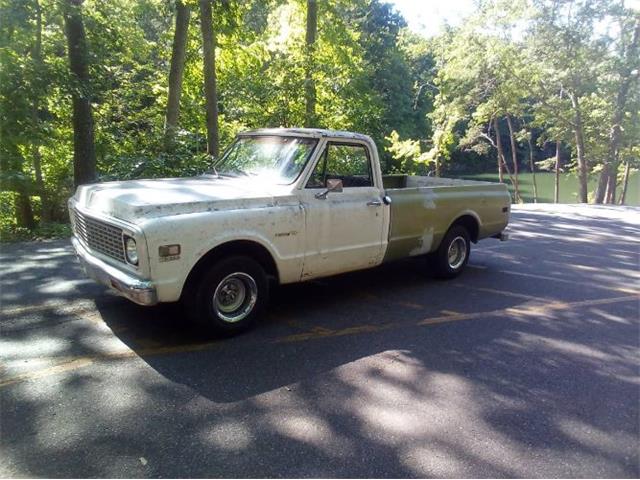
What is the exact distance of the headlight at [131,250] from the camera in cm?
380

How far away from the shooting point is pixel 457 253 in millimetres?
6883

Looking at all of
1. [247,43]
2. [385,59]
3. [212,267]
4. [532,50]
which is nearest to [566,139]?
[532,50]

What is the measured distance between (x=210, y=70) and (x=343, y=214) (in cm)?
794

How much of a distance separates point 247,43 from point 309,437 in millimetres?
15763

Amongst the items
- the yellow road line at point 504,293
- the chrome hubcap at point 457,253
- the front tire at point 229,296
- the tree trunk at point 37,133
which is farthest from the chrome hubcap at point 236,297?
the tree trunk at point 37,133

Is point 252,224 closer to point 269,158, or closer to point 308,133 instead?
point 269,158

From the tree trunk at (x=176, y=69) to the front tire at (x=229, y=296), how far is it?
771 centimetres

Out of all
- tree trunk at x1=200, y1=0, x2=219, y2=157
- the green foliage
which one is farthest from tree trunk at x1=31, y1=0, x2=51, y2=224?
tree trunk at x1=200, y1=0, x2=219, y2=157

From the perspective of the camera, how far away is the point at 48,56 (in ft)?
39.1

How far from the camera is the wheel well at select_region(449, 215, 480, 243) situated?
677cm

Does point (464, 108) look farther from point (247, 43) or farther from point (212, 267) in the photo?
point (212, 267)

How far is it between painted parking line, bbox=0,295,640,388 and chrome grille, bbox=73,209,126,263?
2.69ft

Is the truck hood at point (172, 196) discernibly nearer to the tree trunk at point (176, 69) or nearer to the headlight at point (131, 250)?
the headlight at point (131, 250)

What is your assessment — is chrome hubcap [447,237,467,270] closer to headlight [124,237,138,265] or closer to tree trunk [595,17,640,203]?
headlight [124,237,138,265]
